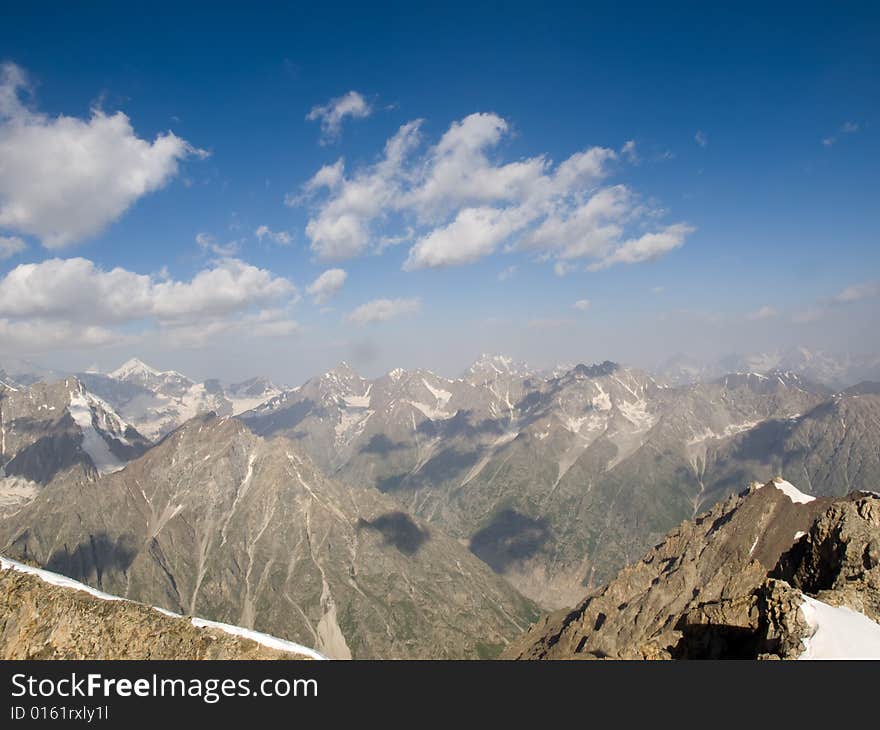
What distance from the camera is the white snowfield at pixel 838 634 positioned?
34.6 meters

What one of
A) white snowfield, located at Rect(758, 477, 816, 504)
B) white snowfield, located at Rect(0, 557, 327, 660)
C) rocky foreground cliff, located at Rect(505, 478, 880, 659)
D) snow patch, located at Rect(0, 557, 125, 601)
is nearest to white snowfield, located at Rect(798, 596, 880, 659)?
rocky foreground cliff, located at Rect(505, 478, 880, 659)

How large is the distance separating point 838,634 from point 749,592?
52.7 metres

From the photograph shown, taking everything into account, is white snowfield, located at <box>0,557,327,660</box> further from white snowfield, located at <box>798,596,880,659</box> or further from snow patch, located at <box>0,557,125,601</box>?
white snowfield, located at <box>798,596,880,659</box>

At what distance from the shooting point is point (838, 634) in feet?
119

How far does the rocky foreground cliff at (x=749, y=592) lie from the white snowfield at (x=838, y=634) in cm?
8

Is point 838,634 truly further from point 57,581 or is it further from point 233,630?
point 57,581

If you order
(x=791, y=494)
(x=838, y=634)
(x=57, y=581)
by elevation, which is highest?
(x=838, y=634)

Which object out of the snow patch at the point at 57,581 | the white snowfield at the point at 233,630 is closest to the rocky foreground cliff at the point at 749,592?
the white snowfield at the point at 233,630

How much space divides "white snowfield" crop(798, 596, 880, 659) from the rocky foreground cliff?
3.1 inches

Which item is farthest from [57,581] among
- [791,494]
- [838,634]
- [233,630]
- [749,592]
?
[791,494]

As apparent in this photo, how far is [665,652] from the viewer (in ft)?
182
